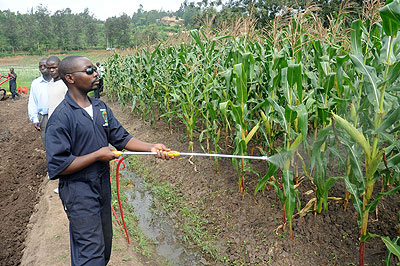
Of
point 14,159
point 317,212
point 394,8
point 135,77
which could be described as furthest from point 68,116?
point 135,77

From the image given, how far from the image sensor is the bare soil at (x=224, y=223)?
3.10 m

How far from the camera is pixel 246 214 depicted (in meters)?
3.81

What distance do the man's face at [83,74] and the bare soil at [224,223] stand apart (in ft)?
6.15

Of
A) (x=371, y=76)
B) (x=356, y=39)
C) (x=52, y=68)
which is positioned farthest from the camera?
(x=52, y=68)

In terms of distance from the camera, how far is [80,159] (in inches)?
82.0

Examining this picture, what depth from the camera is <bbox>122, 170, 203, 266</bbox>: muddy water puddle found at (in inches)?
142

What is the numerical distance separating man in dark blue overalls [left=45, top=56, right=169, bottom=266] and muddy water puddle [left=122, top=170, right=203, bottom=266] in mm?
1554

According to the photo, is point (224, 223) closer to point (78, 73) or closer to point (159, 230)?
point (159, 230)

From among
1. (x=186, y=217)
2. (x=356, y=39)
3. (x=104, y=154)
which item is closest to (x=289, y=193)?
(x=356, y=39)

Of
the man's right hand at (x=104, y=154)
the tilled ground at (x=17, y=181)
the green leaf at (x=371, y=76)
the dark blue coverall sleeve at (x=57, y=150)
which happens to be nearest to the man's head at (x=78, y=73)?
the dark blue coverall sleeve at (x=57, y=150)

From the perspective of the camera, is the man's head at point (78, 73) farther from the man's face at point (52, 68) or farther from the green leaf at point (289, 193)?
the man's face at point (52, 68)

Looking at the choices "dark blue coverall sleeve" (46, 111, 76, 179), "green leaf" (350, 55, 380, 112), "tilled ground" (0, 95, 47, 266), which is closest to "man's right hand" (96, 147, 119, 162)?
"dark blue coverall sleeve" (46, 111, 76, 179)

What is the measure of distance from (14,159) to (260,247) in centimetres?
579

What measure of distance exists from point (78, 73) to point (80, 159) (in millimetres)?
653
